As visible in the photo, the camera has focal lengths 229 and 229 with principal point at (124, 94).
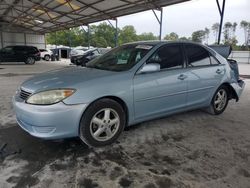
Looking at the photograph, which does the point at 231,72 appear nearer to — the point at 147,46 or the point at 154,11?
the point at 147,46

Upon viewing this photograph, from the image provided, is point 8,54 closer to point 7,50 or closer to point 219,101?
point 7,50

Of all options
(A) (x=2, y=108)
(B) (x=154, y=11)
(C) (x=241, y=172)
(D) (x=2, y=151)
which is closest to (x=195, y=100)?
(C) (x=241, y=172)

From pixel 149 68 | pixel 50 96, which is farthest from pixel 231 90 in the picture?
pixel 50 96

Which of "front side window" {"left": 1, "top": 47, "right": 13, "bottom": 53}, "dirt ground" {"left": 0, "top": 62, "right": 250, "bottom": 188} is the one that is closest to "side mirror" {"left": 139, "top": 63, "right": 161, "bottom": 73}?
"dirt ground" {"left": 0, "top": 62, "right": 250, "bottom": 188}

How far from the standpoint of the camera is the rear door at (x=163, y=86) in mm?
3145

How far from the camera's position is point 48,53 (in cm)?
2453

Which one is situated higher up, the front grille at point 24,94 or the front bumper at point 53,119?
the front grille at point 24,94

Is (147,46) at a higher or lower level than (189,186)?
higher

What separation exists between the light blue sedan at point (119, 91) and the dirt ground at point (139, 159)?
289mm

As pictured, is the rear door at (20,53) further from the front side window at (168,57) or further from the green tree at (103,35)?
the green tree at (103,35)

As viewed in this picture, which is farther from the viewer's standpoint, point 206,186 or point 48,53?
point 48,53

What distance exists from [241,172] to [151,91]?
1452 millimetres

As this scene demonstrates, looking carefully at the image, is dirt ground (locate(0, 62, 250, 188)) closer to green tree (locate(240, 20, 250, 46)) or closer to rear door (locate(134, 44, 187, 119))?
rear door (locate(134, 44, 187, 119))

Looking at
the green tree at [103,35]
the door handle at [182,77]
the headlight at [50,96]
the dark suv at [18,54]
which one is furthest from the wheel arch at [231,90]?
the green tree at [103,35]
